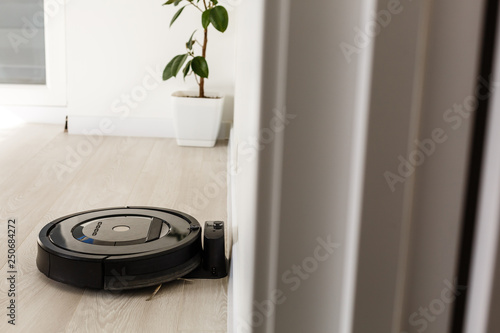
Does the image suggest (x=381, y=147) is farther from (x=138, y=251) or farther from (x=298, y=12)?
(x=138, y=251)

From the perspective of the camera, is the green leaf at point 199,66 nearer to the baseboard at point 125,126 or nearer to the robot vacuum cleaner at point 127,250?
the baseboard at point 125,126

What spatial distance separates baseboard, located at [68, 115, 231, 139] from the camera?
2715 millimetres

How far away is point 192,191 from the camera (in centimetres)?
191

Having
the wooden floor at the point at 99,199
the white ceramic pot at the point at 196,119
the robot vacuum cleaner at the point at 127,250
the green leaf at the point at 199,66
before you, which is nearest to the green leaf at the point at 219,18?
the green leaf at the point at 199,66

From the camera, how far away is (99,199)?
5.90 feet

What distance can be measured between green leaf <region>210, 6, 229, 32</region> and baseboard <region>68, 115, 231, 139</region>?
0.56 meters

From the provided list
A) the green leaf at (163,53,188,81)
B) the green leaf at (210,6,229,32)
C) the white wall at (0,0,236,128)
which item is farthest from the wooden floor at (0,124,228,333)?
the green leaf at (210,6,229,32)

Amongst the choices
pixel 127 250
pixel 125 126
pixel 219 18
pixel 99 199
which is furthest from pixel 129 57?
pixel 127 250

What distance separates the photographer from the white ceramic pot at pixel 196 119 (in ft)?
8.23

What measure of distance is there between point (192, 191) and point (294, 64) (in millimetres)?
1366

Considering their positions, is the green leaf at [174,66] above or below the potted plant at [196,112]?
above

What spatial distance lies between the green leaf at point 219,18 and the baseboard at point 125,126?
56cm

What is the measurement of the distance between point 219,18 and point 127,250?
1.25 m

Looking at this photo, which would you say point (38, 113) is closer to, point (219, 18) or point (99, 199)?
point (219, 18)
